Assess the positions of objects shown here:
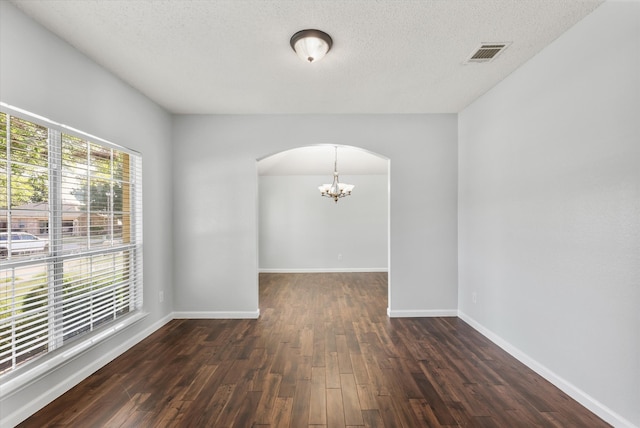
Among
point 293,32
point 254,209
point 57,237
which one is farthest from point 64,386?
point 293,32

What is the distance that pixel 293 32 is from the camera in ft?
7.46

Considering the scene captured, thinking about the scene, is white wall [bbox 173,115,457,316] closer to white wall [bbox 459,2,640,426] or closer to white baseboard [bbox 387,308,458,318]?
white baseboard [bbox 387,308,458,318]

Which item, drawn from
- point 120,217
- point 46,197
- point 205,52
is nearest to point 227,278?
point 120,217

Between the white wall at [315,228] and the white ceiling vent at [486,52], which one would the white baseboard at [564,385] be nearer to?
the white ceiling vent at [486,52]

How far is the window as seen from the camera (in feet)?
6.34

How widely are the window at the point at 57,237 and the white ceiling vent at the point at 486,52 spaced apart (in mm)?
3283

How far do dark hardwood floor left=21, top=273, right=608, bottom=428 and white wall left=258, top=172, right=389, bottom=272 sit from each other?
361 centimetres

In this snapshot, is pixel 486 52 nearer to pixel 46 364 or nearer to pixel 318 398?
pixel 318 398

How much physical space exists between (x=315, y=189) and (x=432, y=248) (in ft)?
13.0

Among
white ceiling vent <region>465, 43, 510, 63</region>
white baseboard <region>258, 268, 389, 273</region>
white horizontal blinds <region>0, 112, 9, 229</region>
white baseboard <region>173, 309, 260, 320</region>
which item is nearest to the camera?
white horizontal blinds <region>0, 112, 9, 229</region>

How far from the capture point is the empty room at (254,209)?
6.55 feet

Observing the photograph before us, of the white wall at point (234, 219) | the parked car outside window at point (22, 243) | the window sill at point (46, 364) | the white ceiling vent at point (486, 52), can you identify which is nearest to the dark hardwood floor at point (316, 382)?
the window sill at point (46, 364)

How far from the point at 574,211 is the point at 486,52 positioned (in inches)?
56.3

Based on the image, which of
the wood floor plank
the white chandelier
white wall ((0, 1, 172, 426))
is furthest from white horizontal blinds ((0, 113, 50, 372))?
the white chandelier
